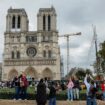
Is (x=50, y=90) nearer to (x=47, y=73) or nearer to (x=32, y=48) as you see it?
(x=47, y=73)

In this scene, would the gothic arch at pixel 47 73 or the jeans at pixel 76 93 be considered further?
the gothic arch at pixel 47 73

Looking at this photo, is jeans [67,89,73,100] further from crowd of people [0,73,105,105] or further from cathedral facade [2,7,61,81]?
cathedral facade [2,7,61,81]

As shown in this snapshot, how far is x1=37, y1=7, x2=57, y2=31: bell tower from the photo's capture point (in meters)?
121

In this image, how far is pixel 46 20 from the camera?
122125mm

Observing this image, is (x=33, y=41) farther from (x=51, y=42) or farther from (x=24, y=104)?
(x=24, y=104)

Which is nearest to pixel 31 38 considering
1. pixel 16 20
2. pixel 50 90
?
pixel 16 20

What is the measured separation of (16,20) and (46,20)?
31.3 ft

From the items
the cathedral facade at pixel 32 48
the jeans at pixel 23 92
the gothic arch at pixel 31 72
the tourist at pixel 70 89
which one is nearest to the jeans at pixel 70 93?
the tourist at pixel 70 89

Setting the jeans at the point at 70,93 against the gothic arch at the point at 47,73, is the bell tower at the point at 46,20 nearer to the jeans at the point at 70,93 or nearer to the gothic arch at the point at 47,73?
the gothic arch at the point at 47,73

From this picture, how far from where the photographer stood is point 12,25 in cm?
12388

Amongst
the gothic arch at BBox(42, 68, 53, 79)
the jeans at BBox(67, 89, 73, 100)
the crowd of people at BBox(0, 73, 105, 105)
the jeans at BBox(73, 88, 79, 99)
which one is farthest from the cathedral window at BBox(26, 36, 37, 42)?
the jeans at BBox(67, 89, 73, 100)

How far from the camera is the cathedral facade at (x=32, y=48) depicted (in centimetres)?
11712

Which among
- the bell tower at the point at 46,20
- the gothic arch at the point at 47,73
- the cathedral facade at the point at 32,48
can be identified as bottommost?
the gothic arch at the point at 47,73

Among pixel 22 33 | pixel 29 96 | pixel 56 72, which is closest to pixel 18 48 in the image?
pixel 22 33
